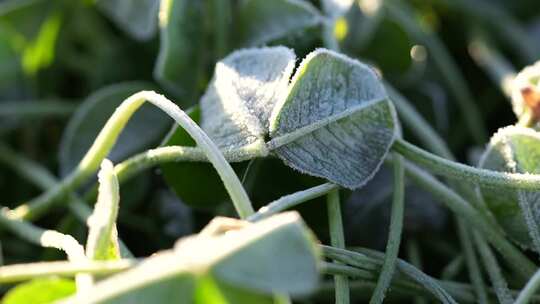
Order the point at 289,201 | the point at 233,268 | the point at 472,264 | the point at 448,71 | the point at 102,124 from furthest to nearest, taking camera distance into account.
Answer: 1. the point at 448,71
2. the point at 102,124
3. the point at 472,264
4. the point at 289,201
5. the point at 233,268

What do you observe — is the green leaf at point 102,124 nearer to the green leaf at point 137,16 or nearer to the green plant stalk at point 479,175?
the green leaf at point 137,16

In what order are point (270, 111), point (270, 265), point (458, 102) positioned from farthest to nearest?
1. point (458, 102)
2. point (270, 111)
3. point (270, 265)

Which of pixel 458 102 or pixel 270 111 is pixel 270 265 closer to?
pixel 270 111

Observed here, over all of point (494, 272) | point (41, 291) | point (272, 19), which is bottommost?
point (494, 272)

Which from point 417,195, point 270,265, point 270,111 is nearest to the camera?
point 270,265

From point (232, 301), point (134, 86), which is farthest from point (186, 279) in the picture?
point (134, 86)

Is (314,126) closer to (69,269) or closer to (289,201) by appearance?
(289,201)

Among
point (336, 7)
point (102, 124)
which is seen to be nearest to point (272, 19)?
point (336, 7)
